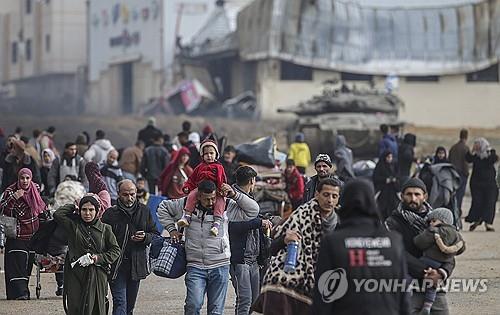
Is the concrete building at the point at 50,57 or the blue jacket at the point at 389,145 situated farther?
the concrete building at the point at 50,57

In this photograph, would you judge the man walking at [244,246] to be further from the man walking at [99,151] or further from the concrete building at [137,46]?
the concrete building at [137,46]

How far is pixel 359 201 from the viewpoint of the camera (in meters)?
6.73

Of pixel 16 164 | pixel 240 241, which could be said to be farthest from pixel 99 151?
pixel 240 241

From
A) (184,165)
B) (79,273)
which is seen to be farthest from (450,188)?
(79,273)

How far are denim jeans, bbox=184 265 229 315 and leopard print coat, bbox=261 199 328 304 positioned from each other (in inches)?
59.4

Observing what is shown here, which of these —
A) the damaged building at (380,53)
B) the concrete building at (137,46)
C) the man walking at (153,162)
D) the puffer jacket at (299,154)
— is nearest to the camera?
the man walking at (153,162)

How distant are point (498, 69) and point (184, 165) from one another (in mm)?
33040

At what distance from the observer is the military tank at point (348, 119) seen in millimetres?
33750

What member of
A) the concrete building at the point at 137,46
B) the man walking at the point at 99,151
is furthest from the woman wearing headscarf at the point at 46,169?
the concrete building at the point at 137,46

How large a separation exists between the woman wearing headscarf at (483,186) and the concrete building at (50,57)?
4414cm

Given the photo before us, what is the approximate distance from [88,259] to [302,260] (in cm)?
243

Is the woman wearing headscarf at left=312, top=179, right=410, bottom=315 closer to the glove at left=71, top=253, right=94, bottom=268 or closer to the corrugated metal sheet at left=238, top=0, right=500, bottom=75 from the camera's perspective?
the glove at left=71, top=253, right=94, bottom=268

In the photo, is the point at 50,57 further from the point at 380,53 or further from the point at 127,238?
the point at 127,238

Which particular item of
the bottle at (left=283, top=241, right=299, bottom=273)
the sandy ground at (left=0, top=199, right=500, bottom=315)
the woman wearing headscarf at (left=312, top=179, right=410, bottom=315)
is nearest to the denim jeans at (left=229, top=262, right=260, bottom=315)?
the sandy ground at (left=0, top=199, right=500, bottom=315)
